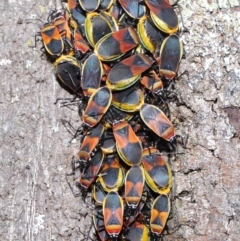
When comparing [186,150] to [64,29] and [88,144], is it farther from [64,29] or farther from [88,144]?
[64,29]

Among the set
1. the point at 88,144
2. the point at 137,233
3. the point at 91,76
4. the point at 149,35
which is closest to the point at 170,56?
the point at 149,35

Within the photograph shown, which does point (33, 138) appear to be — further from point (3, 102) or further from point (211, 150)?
point (211, 150)

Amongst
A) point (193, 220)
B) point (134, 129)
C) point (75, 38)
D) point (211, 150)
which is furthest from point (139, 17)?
point (193, 220)

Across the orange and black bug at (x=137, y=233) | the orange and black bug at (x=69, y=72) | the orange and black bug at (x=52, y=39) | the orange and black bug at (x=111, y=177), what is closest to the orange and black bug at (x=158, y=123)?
the orange and black bug at (x=111, y=177)

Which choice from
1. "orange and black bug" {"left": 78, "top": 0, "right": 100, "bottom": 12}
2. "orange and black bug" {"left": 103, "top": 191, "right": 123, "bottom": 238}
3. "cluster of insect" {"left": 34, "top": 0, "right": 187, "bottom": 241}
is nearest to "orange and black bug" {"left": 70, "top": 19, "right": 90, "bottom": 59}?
"cluster of insect" {"left": 34, "top": 0, "right": 187, "bottom": 241}

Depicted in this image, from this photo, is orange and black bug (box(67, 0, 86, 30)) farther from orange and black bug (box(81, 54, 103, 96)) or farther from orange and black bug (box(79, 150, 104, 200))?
orange and black bug (box(79, 150, 104, 200))

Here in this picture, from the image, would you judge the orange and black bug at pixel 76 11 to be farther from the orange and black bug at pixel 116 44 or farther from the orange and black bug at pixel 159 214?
the orange and black bug at pixel 159 214
